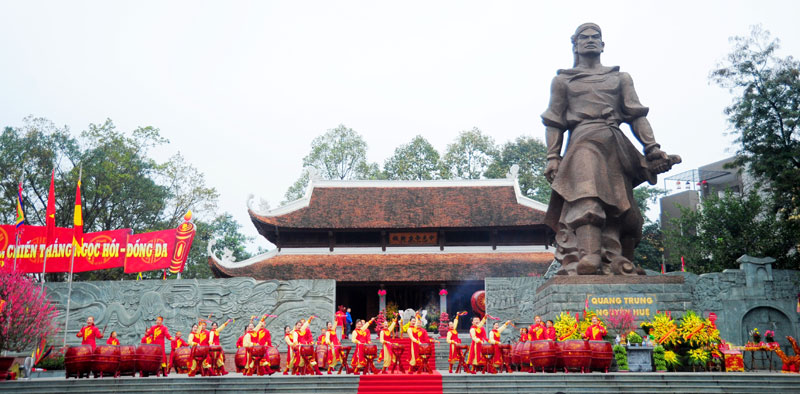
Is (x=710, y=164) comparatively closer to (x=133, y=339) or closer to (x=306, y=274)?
(x=306, y=274)

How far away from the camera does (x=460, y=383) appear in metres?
9.19

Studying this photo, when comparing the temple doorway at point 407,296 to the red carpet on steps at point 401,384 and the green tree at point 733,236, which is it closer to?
the green tree at point 733,236

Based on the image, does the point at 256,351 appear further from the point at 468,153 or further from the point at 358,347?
the point at 468,153

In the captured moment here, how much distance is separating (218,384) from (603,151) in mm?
→ 7478

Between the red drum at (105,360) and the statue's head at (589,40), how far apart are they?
9.68m

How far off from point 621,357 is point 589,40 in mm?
5680

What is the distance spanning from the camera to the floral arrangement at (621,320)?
10.4 meters

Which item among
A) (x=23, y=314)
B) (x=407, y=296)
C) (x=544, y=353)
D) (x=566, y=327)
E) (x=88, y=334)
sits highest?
(x=407, y=296)

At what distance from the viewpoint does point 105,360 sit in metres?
10.6

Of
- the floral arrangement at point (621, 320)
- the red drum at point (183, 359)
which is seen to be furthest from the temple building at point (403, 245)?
the floral arrangement at point (621, 320)

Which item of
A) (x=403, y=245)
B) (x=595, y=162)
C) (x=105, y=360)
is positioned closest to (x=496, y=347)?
(x=595, y=162)

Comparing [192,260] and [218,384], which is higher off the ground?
[192,260]

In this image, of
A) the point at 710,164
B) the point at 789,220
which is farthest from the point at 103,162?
the point at 710,164

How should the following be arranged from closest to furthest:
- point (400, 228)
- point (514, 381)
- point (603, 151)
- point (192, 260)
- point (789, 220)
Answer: point (514, 381) → point (603, 151) → point (789, 220) → point (400, 228) → point (192, 260)
